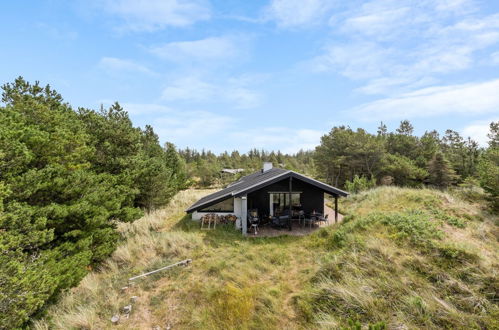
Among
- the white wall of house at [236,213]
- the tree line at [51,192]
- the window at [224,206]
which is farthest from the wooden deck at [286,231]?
the tree line at [51,192]

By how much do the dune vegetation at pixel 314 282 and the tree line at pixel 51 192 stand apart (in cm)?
111

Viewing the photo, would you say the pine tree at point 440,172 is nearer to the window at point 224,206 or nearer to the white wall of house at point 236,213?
the white wall of house at point 236,213

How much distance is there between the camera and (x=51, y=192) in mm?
7641

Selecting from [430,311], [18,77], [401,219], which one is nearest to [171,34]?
[18,77]

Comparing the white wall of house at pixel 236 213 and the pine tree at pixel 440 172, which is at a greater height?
the pine tree at pixel 440 172

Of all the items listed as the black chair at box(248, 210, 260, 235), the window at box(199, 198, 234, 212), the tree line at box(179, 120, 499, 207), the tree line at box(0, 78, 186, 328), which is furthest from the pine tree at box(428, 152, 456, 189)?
the tree line at box(0, 78, 186, 328)

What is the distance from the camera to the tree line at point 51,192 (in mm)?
5387

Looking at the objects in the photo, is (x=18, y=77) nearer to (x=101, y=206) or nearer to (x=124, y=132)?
(x=124, y=132)

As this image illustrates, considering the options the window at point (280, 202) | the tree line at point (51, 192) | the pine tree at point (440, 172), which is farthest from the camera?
the pine tree at point (440, 172)

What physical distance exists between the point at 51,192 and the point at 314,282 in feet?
30.0

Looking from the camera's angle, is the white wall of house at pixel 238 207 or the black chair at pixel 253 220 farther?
the white wall of house at pixel 238 207

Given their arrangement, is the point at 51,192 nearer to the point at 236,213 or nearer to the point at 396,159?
the point at 236,213

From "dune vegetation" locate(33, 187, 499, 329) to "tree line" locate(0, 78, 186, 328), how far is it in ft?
3.66

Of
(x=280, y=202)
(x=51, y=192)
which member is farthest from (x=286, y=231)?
(x=51, y=192)
